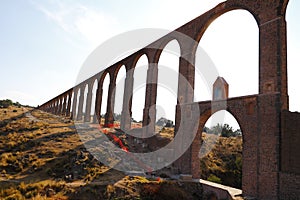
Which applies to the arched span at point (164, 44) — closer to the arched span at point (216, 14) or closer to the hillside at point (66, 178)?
the arched span at point (216, 14)

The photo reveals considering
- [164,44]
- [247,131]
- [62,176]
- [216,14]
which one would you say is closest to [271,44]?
[247,131]

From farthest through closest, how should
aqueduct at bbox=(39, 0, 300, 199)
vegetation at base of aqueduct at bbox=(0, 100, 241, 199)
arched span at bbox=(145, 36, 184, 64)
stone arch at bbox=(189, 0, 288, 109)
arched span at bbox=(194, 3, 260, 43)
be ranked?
arched span at bbox=(145, 36, 184, 64), arched span at bbox=(194, 3, 260, 43), vegetation at base of aqueduct at bbox=(0, 100, 241, 199), stone arch at bbox=(189, 0, 288, 109), aqueduct at bbox=(39, 0, 300, 199)

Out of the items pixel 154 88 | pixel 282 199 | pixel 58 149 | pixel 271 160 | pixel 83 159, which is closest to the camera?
pixel 282 199

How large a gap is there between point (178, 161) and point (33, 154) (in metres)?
8.84

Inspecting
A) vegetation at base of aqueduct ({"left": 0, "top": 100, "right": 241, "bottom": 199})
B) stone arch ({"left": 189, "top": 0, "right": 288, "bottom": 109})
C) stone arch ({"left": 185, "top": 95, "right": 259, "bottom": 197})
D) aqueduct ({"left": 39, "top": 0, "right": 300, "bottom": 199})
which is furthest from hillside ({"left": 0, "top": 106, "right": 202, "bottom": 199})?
stone arch ({"left": 189, "top": 0, "right": 288, "bottom": 109})

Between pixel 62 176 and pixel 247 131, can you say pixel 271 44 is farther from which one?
pixel 62 176

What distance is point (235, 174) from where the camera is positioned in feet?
66.0

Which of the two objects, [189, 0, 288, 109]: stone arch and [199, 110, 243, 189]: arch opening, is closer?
[189, 0, 288, 109]: stone arch

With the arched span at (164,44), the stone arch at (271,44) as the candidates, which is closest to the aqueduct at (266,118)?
the stone arch at (271,44)

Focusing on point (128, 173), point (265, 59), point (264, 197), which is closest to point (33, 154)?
point (128, 173)

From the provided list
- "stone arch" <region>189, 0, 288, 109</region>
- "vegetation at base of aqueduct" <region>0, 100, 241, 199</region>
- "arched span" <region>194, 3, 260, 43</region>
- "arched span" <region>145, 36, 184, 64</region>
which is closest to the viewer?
"stone arch" <region>189, 0, 288, 109</region>

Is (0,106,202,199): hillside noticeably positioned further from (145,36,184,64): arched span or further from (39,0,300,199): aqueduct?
(145,36,184,64): arched span

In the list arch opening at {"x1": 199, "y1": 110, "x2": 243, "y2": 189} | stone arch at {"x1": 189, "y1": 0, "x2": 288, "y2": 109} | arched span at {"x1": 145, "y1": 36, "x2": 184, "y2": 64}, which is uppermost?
arched span at {"x1": 145, "y1": 36, "x2": 184, "y2": 64}

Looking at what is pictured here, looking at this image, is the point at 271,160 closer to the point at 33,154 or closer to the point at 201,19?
the point at 201,19
